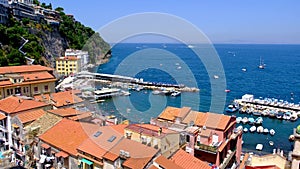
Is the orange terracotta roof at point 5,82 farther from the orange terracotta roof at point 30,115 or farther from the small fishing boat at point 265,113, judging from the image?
the small fishing boat at point 265,113

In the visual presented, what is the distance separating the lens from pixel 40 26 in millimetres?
47781

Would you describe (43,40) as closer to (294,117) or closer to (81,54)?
(81,54)

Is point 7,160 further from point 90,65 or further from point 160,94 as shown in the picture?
point 90,65

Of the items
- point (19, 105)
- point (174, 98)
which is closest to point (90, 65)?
point (174, 98)

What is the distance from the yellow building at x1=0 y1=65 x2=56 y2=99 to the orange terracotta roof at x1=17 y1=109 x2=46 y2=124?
445cm

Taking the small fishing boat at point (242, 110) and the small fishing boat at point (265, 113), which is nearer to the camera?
the small fishing boat at point (265, 113)

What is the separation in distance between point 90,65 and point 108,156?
165 ft

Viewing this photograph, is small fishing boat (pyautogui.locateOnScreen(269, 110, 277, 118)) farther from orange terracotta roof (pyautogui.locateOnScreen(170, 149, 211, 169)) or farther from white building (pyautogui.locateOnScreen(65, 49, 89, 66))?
white building (pyautogui.locateOnScreen(65, 49, 89, 66))

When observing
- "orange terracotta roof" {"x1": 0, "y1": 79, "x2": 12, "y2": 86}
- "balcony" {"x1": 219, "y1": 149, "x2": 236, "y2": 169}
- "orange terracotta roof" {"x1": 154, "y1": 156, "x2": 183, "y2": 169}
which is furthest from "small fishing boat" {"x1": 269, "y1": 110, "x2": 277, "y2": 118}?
"orange terracotta roof" {"x1": 0, "y1": 79, "x2": 12, "y2": 86}

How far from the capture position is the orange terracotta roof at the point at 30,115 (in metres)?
12.0

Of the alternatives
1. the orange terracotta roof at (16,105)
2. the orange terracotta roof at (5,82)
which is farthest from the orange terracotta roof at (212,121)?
the orange terracotta roof at (5,82)

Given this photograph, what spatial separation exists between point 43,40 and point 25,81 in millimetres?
32939

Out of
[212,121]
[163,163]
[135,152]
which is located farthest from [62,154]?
[212,121]

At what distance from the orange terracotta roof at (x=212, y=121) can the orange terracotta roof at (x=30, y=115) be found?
745 cm
